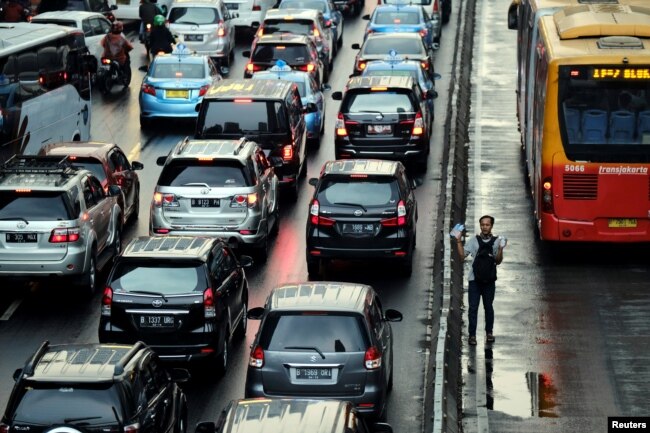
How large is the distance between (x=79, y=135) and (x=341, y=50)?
15977 millimetres

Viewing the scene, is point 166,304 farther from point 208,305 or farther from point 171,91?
point 171,91

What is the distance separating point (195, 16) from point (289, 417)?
31826mm

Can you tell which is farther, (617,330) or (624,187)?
(624,187)

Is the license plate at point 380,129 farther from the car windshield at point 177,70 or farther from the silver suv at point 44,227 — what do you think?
the silver suv at point 44,227

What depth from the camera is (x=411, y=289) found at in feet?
78.5

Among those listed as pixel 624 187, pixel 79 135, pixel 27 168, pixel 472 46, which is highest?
pixel 27 168

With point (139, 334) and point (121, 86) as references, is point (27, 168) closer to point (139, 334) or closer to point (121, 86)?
point (139, 334)

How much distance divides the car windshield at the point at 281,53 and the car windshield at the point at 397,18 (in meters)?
7.00

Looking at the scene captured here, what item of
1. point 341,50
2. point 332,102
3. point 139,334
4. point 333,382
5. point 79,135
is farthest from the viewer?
point 341,50

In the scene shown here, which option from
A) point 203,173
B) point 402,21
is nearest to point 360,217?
point 203,173

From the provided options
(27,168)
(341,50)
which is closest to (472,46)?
(341,50)

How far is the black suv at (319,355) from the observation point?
16.6 m

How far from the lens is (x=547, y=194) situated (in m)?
24.6

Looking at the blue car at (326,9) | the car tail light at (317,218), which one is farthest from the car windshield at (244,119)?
the blue car at (326,9)
